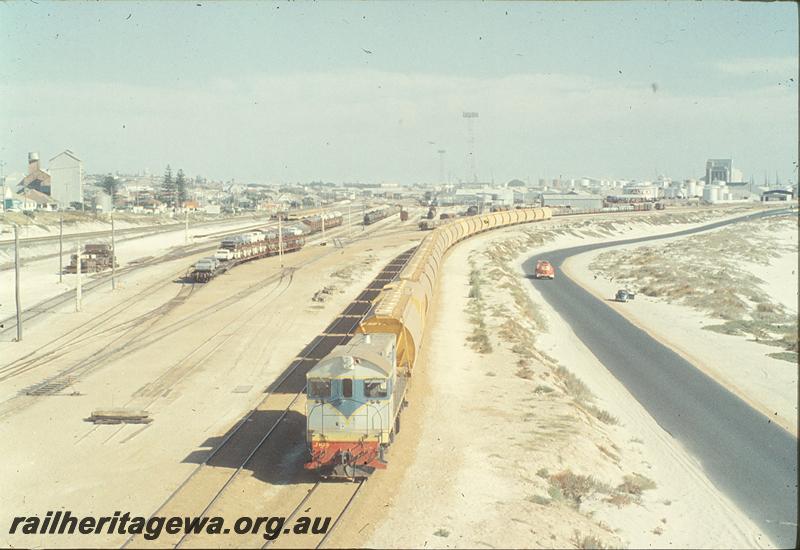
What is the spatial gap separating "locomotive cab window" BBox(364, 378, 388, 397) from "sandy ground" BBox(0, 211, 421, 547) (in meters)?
6.63

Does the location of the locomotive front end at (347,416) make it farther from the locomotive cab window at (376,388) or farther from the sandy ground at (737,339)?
the sandy ground at (737,339)

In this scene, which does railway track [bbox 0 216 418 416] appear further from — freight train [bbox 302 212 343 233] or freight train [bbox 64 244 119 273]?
freight train [bbox 302 212 343 233]

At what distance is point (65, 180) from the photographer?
165 metres

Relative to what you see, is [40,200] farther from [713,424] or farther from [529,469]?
[529,469]

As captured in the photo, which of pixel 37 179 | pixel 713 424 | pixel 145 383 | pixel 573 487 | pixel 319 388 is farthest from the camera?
pixel 37 179

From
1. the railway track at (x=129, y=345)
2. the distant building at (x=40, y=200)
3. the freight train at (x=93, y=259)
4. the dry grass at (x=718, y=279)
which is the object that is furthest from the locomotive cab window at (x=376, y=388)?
the distant building at (x=40, y=200)

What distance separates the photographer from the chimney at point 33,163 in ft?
583

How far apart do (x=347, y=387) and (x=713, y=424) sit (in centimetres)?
1992

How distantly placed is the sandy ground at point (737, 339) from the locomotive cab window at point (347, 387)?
2149cm

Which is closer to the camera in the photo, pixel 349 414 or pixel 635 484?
pixel 349 414

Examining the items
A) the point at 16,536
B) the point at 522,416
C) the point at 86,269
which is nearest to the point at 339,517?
the point at 16,536

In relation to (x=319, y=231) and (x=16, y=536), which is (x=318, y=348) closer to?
(x=16, y=536)

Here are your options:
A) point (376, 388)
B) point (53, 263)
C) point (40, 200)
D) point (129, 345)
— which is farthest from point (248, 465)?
point (40, 200)

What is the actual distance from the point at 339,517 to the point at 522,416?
Answer: 1256cm
